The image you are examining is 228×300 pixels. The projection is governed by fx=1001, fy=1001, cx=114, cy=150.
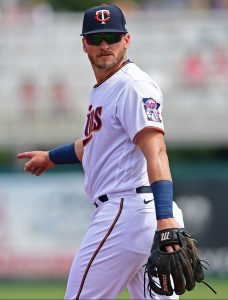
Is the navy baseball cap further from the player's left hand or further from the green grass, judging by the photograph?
the green grass

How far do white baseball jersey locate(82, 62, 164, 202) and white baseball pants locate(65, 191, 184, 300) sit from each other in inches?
3.9

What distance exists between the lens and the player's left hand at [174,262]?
14.8ft

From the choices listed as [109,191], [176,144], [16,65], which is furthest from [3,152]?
[109,191]

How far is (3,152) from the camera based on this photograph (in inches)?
759

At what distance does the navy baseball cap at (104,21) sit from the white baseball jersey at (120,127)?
0.21 meters

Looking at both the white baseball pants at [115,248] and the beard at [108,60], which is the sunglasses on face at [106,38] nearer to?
the beard at [108,60]

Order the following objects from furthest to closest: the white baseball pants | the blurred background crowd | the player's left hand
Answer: the blurred background crowd
the white baseball pants
the player's left hand

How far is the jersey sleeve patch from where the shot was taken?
4.72 metres

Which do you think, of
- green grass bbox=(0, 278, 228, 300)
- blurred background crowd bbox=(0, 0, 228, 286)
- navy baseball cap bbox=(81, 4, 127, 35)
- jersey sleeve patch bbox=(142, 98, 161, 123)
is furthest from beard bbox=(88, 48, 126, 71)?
blurred background crowd bbox=(0, 0, 228, 286)

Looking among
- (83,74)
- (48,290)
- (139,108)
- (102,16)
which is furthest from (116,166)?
(83,74)

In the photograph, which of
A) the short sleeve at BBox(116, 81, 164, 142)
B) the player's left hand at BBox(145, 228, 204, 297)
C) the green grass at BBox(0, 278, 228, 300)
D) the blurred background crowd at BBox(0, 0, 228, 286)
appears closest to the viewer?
the player's left hand at BBox(145, 228, 204, 297)

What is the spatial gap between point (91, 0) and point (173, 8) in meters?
3.21

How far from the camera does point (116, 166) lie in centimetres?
494

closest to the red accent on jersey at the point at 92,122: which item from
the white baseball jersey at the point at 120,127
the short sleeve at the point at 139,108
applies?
the white baseball jersey at the point at 120,127
